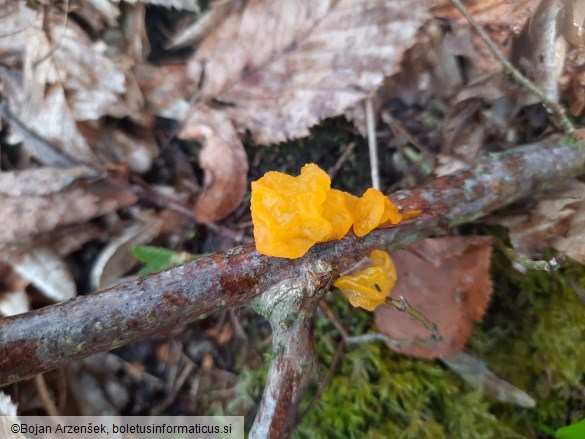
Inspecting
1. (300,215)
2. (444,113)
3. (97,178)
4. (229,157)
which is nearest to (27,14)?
(97,178)

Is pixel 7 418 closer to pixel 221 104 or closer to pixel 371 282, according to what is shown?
pixel 371 282

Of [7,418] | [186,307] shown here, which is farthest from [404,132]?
[7,418]

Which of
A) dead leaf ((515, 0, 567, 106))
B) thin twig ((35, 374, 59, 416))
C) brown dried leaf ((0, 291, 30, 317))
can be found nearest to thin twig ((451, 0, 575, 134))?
dead leaf ((515, 0, 567, 106))

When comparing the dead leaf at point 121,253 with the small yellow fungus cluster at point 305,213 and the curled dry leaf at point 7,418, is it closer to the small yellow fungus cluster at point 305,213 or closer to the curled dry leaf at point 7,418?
the curled dry leaf at point 7,418

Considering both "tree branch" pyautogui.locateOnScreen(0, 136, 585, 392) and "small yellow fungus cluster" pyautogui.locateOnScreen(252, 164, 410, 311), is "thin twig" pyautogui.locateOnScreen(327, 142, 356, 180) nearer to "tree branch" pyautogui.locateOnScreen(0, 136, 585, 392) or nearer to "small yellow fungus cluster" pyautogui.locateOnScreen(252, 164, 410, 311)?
"tree branch" pyautogui.locateOnScreen(0, 136, 585, 392)

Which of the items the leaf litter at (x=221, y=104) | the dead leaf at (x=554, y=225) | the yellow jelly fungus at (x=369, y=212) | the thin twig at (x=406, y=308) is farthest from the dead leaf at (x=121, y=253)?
the dead leaf at (x=554, y=225)

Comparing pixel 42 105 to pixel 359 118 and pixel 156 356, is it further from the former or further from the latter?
pixel 359 118
